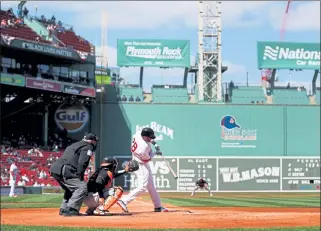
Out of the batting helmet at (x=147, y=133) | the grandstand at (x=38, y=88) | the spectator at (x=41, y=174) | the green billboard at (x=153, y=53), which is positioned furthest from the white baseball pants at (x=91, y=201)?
the green billboard at (x=153, y=53)

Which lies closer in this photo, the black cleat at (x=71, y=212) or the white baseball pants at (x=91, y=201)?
the black cleat at (x=71, y=212)

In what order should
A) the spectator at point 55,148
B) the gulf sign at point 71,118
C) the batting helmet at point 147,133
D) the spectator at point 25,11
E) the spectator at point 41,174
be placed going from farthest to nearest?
the gulf sign at point 71,118 < the spectator at point 25,11 < the spectator at point 55,148 < the spectator at point 41,174 < the batting helmet at point 147,133

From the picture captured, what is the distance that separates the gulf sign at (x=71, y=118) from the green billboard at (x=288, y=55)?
48.5 ft

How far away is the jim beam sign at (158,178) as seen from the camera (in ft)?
131

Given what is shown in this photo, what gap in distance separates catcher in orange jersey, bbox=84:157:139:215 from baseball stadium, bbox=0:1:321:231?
74.3 feet

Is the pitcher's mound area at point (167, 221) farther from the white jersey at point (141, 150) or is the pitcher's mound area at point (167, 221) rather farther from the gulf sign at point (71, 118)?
the gulf sign at point (71, 118)

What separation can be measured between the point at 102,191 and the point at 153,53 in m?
35.7

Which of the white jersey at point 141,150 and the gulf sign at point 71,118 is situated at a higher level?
the gulf sign at point 71,118

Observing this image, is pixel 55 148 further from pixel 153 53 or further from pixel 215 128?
pixel 153 53

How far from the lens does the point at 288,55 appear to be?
160 feet

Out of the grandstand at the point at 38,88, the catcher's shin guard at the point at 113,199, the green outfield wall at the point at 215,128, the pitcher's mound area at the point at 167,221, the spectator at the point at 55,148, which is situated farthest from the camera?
the green outfield wall at the point at 215,128

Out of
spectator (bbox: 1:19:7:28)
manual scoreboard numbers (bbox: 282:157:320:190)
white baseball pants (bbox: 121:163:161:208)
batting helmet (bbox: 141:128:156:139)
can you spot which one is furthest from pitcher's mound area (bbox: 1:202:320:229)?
manual scoreboard numbers (bbox: 282:157:320:190)

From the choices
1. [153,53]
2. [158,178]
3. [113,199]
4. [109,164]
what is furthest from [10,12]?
[113,199]

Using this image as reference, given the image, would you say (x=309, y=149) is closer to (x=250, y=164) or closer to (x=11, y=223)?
(x=250, y=164)
